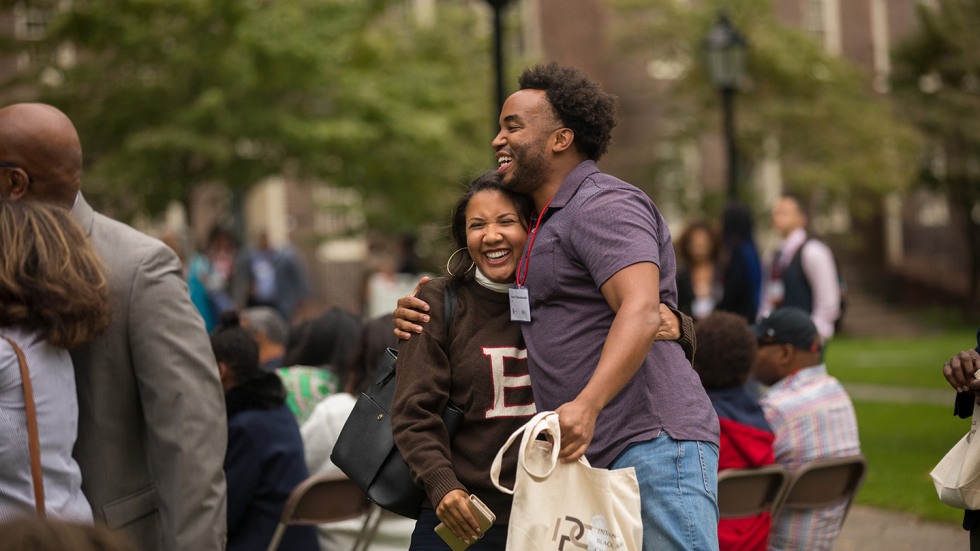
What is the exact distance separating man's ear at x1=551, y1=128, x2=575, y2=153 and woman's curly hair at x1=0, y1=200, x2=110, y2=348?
1.28 meters

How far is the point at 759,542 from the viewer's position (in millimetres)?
5070

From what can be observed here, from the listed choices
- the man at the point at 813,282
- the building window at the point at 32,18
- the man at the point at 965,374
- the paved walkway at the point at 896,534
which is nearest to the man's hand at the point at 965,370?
the man at the point at 965,374

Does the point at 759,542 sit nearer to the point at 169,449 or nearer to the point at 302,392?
the point at 302,392

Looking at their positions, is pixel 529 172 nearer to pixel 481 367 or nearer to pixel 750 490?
pixel 481 367

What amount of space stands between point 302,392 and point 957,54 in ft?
82.0

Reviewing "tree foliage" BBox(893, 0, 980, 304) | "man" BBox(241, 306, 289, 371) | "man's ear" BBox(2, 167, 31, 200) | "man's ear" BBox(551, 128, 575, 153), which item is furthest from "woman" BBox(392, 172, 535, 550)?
"tree foliage" BBox(893, 0, 980, 304)

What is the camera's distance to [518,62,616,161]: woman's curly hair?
3527 millimetres

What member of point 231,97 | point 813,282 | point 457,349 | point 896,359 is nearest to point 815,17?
point 896,359

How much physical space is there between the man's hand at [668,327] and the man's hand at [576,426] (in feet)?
1.30

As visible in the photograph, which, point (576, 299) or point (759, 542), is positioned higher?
point (576, 299)

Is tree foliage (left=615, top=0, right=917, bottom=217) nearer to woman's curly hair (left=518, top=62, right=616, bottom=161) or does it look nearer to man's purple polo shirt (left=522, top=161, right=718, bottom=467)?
woman's curly hair (left=518, top=62, right=616, bottom=161)

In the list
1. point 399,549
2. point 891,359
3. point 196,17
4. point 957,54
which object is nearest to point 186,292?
point 399,549

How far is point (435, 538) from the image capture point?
3754 millimetres

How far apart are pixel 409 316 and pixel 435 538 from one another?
67 centimetres
